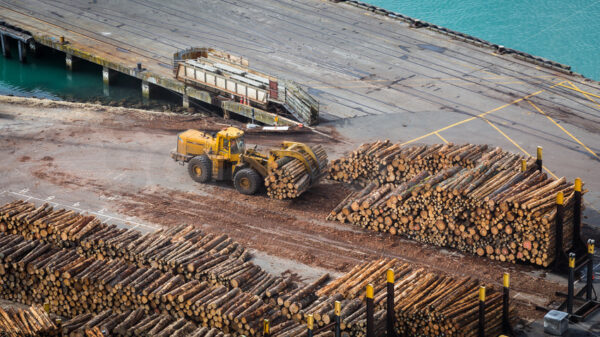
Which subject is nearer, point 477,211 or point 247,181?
point 477,211

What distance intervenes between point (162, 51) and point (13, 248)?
1116 inches

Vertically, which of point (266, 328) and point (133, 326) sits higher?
point (266, 328)

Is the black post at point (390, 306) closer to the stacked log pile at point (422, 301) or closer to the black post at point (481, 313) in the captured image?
the stacked log pile at point (422, 301)

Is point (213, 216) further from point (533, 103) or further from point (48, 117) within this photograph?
point (533, 103)

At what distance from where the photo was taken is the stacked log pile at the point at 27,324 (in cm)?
2794

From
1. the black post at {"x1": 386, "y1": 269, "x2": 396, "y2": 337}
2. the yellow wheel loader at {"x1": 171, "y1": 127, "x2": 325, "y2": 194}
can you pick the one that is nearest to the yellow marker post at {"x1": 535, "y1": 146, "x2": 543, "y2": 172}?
the yellow wheel loader at {"x1": 171, "y1": 127, "x2": 325, "y2": 194}

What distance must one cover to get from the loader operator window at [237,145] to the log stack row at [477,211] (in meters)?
5.43

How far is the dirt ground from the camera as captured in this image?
35.6m

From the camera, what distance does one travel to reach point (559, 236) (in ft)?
112

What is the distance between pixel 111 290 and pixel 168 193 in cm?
1069

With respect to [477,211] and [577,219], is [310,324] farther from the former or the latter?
[577,219]

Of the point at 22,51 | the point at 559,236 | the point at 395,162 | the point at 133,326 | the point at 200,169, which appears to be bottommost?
the point at 133,326

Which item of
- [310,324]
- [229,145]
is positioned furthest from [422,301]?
[229,145]

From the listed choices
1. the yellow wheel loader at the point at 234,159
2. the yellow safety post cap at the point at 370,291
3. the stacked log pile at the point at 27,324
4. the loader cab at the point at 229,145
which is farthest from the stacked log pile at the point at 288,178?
the stacked log pile at the point at 27,324
